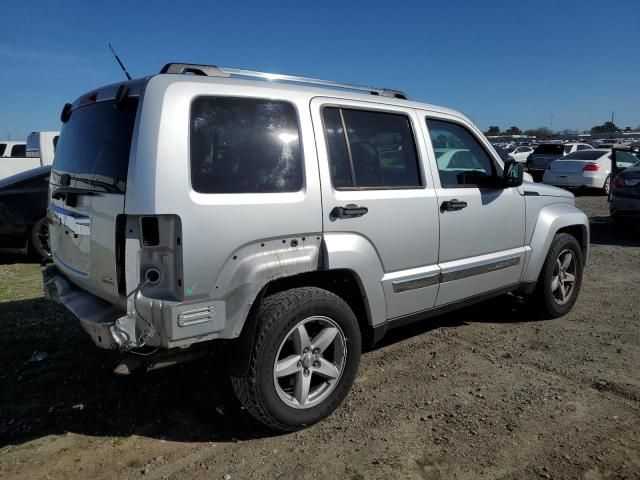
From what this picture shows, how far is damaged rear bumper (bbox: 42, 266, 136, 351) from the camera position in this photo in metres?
2.59

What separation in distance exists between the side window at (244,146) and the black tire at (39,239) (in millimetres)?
5620

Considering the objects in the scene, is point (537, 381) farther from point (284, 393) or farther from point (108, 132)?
point (108, 132)

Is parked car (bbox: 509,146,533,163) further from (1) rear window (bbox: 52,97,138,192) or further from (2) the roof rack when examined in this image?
(1) rear window (bbox: 52,97,138,192)

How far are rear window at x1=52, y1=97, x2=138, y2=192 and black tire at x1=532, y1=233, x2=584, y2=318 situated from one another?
3.78 m

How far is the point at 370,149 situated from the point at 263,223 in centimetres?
107

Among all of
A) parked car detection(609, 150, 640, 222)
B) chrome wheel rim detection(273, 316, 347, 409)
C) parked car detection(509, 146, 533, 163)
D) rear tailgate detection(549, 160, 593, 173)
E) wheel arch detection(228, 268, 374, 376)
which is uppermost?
parked car detection(509, 146, 533, 163)

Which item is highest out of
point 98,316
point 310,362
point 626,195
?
point 626,195

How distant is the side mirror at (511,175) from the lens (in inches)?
164

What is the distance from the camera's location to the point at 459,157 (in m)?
4.22

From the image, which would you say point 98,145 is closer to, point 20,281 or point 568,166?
point 20,281

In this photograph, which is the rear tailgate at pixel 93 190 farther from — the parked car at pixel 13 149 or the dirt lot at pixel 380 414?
the parked car at pixel 13 149

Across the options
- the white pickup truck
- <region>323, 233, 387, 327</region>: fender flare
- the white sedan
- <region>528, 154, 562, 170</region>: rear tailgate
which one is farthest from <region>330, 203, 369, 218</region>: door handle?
<region>528, 154, 562, 170</region>: rear tailgate

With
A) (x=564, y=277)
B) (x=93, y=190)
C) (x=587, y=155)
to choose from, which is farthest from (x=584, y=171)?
(x=93, y=190)

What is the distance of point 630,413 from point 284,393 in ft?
7.03
